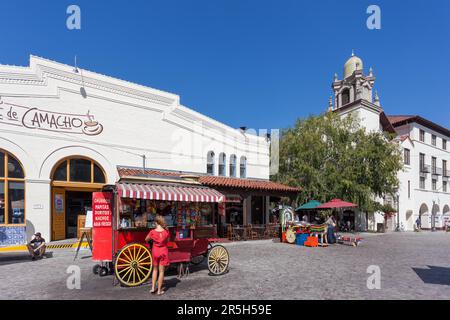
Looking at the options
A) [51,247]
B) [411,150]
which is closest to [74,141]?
[51,247]

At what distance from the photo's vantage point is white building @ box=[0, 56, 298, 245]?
1314 centimetres

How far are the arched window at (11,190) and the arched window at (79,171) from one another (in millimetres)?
1389

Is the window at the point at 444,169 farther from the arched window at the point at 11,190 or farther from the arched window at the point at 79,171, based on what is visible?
the arched window at the point at 11,190

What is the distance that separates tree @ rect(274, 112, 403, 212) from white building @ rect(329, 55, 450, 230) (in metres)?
7.30

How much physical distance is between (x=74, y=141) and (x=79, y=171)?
4.81 ft

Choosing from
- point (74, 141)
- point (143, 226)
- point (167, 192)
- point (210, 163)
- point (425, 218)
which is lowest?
point (425, 218)

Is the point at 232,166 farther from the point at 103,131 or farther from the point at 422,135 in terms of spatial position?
the point at 422,135

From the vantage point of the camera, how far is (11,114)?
13016 mm

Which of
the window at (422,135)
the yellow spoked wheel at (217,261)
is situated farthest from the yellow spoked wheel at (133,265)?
the window at (422,135)

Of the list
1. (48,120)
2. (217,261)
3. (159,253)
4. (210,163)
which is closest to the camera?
(159,253)

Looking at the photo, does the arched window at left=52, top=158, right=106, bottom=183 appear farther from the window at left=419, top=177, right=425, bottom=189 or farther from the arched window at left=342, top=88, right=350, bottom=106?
the window at left=419, top=177, right=425, bottom=189

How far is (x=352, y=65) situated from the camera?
115 feet
